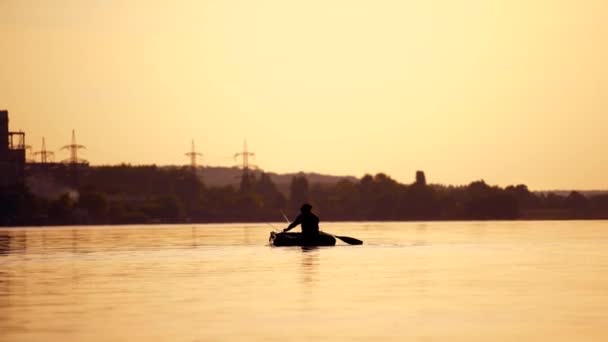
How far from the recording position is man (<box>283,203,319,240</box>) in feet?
233

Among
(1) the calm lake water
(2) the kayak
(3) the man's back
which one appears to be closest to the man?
(3) the man's back

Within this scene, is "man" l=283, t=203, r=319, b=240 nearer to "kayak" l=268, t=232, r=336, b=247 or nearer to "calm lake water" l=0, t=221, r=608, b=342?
"kayak" l=268, t=232, r=336, b=247

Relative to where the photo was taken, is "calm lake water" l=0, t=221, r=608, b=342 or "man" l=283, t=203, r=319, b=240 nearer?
"calm lake water" l=0, t=221, r=608, b=342

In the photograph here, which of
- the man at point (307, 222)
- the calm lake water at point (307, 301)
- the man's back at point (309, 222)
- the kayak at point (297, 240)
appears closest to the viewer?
the calm lake water at point (307, 301)

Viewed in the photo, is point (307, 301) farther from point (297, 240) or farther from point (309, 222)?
point (297, 240)

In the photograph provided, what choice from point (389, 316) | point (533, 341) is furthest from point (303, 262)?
point (533, 341)

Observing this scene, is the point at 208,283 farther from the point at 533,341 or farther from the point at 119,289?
the point at 533,341

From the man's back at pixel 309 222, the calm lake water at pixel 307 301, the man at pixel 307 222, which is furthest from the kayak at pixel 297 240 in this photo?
the calm lake water at pixel 307 301

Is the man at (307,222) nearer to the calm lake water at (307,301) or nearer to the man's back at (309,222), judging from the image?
the man's back at (309,222)

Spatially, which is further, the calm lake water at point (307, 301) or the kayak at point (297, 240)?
the kayak at point (297, 240)

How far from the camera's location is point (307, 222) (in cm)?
7306

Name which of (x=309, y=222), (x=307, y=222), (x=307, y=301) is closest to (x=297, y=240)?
(x=309, y=222)

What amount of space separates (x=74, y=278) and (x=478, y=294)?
17.2m

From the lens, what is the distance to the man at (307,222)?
→ 233ft
